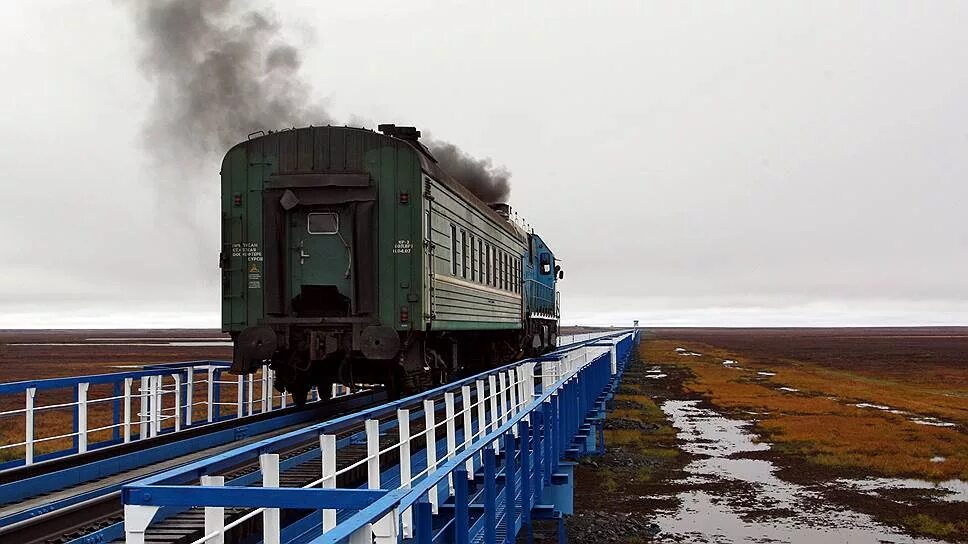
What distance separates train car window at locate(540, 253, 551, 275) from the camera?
34.5 meters

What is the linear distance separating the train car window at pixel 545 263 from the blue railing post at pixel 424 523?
29.0 metres

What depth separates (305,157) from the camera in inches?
640

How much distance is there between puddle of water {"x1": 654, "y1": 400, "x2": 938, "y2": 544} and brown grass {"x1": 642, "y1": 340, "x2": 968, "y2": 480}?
291 centimetres

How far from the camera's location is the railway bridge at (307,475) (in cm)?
487

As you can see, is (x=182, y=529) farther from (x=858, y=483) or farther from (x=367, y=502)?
(x=858, y=483)

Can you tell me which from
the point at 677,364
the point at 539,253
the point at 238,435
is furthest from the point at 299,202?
the point at 677,364

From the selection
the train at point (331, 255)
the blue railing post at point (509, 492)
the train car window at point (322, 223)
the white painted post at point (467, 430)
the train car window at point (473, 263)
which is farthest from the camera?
the train car window at point (473, 263)

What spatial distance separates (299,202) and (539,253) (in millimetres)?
18787

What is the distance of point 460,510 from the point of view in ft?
22.1

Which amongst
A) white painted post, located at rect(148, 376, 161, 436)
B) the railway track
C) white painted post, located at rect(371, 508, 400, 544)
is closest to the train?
white painted post, located at rect(148, 376, 161, 436)

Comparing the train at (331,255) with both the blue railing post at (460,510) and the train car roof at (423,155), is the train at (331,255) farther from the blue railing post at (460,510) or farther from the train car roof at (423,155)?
the blue railing post at (460,510)

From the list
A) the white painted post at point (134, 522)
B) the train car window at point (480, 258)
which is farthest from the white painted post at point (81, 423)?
the train car window at point (480, 258)

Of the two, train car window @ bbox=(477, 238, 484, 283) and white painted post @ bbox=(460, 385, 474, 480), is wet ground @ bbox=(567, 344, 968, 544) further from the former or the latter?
white painted post @ bbox=(460, 385, 474, 480)

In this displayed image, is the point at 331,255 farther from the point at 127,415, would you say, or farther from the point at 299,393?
the point at 127,415
